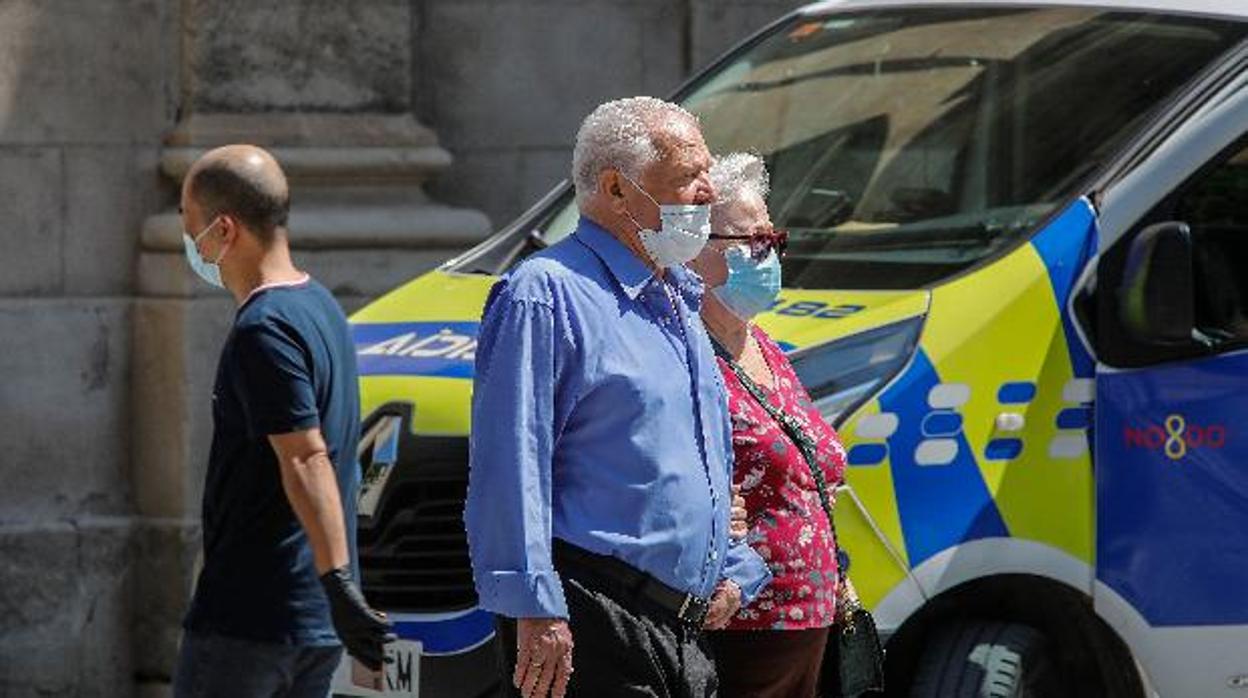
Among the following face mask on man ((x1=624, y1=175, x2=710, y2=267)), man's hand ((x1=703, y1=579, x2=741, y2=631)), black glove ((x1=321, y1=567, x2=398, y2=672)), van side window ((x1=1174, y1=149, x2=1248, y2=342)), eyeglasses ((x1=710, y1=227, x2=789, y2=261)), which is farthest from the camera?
van side window ((x1=1174, y1=149, x2=1248, y2=342))

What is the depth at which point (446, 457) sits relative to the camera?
22.4 ft

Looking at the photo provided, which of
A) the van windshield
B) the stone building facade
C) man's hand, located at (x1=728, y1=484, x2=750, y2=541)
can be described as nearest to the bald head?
man's hand, located at (x1=728, y1=484, x2=750, y2=541)

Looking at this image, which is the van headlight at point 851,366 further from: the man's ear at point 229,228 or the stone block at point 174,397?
the stone block at point 174,397

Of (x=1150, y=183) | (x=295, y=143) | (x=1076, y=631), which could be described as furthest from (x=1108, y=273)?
(x=295, y=143)

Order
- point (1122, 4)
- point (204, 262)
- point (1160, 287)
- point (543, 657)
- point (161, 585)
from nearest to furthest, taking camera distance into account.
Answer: point (543, 657), point (204, 262), point (1160, 287), point (1122, 4), point (161, 585)

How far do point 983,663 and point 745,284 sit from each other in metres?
1.31

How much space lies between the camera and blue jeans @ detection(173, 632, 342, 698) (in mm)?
5703

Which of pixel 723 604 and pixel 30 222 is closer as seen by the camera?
pixel 723 604

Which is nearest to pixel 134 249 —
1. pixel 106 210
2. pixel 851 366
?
pixel 106 210

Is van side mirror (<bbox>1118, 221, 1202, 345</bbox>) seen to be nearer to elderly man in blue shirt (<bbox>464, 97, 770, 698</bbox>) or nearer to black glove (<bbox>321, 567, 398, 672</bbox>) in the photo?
elderly man in blue shirt (<bbox>464, 97, 770, 698</bbox>)

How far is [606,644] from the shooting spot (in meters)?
5.06

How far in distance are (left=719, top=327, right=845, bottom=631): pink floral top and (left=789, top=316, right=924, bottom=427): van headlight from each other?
73cm

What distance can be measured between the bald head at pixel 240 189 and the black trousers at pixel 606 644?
4.00ft

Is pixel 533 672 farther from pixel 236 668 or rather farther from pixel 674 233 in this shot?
pixel 236 668
